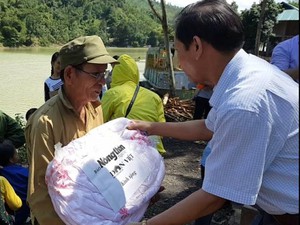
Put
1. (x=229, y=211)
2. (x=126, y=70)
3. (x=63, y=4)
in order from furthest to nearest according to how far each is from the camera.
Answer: (x=63, y=4) → (x=229, y=211) → (x=126, y=70)

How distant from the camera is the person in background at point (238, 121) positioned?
1084 mm

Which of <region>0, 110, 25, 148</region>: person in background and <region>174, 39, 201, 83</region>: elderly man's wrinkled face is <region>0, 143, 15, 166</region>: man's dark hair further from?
<region>174, 39, 201, 83</region>: elderly man's wrinkled face

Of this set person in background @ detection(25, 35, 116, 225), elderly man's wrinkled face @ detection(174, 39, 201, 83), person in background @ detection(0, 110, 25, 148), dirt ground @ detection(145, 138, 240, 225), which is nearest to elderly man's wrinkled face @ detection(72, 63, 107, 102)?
person in background @ detection(25, 35, 116, 225)

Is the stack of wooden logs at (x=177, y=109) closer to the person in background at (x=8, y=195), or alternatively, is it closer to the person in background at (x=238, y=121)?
the person in background at (x=8, y=195)

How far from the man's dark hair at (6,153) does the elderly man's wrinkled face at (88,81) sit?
1682mm

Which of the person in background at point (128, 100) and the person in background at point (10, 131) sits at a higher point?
the person in background at point (128, 100)

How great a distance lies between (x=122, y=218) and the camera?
1604 millimetres

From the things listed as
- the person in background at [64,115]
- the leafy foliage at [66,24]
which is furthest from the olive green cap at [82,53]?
the leafy foliage at [66,24]

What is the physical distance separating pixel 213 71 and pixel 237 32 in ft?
0.49

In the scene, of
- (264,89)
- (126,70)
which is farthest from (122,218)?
(126,70)

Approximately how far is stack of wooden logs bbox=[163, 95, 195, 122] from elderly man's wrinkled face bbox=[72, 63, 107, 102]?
5.87m

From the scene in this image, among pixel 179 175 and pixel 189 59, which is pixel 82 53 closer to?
pixel 189 59

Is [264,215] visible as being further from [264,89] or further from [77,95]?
[77,95]

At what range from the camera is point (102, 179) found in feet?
5.25
